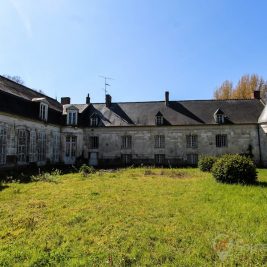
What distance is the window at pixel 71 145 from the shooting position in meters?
25.7

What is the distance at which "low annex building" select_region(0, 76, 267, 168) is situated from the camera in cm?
2403

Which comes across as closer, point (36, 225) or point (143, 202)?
point (36, 225)

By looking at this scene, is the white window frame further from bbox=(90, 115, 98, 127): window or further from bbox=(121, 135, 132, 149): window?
bbox=(90, 115, 98, 127): window

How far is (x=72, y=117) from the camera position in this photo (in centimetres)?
2614

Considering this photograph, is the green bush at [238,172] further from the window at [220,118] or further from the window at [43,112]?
the window at [43,112]

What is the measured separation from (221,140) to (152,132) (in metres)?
6.61

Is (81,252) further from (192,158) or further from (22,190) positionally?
(192,158)

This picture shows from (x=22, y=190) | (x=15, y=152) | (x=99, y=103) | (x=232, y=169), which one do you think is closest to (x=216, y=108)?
(x=99, y=103)

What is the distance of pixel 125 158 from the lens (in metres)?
26.3

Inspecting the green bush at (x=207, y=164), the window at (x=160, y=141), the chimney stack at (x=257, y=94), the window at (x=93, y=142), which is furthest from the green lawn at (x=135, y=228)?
the chimney stack at (x=257, y=94)

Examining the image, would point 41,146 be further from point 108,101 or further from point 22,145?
point 108,101

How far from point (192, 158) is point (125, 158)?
6.57 m

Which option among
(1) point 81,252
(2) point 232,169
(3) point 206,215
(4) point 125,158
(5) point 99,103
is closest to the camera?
(1) point 81,252

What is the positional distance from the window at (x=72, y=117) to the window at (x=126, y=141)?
5.06m
